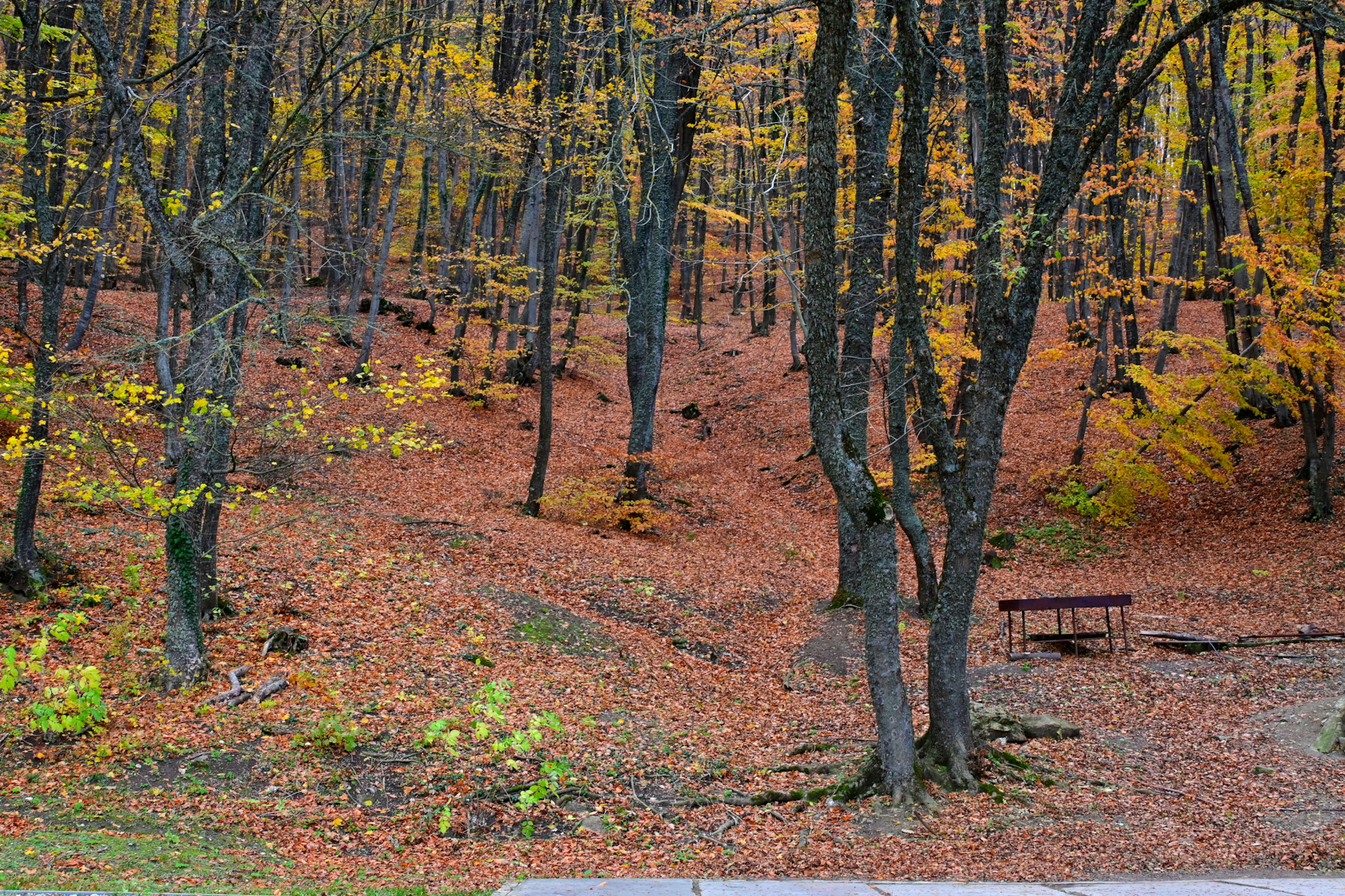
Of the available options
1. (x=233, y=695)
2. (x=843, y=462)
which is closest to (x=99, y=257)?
(x=233, y=695)

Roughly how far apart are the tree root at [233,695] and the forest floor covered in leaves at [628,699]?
7.2 inches

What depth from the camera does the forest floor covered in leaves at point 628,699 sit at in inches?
228

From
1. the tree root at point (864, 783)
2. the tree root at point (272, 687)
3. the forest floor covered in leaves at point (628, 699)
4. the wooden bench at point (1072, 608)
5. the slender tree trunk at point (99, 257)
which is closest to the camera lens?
the forest floor covered in leaves at point (628, 699)

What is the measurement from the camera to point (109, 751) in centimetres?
670

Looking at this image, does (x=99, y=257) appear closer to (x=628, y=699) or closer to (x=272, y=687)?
(x=272, y=687)

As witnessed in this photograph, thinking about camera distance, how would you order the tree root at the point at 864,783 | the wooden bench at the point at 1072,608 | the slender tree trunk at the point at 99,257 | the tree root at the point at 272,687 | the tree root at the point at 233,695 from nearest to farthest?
the tree root at the point at 864,783
the tree root at the point at 233,695
the tree root at the point at 272,687
the wooden bench at the point at 1072,608
the slender tree trunk at the point at 99,257

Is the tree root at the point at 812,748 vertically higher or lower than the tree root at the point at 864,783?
lower

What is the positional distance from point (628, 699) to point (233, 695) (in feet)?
12.7

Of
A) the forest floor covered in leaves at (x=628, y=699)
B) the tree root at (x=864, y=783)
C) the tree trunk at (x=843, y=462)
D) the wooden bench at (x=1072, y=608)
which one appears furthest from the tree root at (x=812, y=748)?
the wooden bench at (x=1072, y=608)

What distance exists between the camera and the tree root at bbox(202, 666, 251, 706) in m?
7.62

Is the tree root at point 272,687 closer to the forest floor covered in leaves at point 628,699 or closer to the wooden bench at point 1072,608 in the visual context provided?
the forest floor covered in leaves at point 628,699

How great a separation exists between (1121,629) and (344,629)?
34.2 feet

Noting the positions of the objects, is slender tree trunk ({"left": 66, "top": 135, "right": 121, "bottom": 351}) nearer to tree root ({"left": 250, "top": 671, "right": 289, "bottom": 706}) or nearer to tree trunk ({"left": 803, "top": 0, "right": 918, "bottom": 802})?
tree root ({"left": 250, "top": 671, "right": 289, "bottom": 706})

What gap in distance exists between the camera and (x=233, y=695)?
7.70 meters
